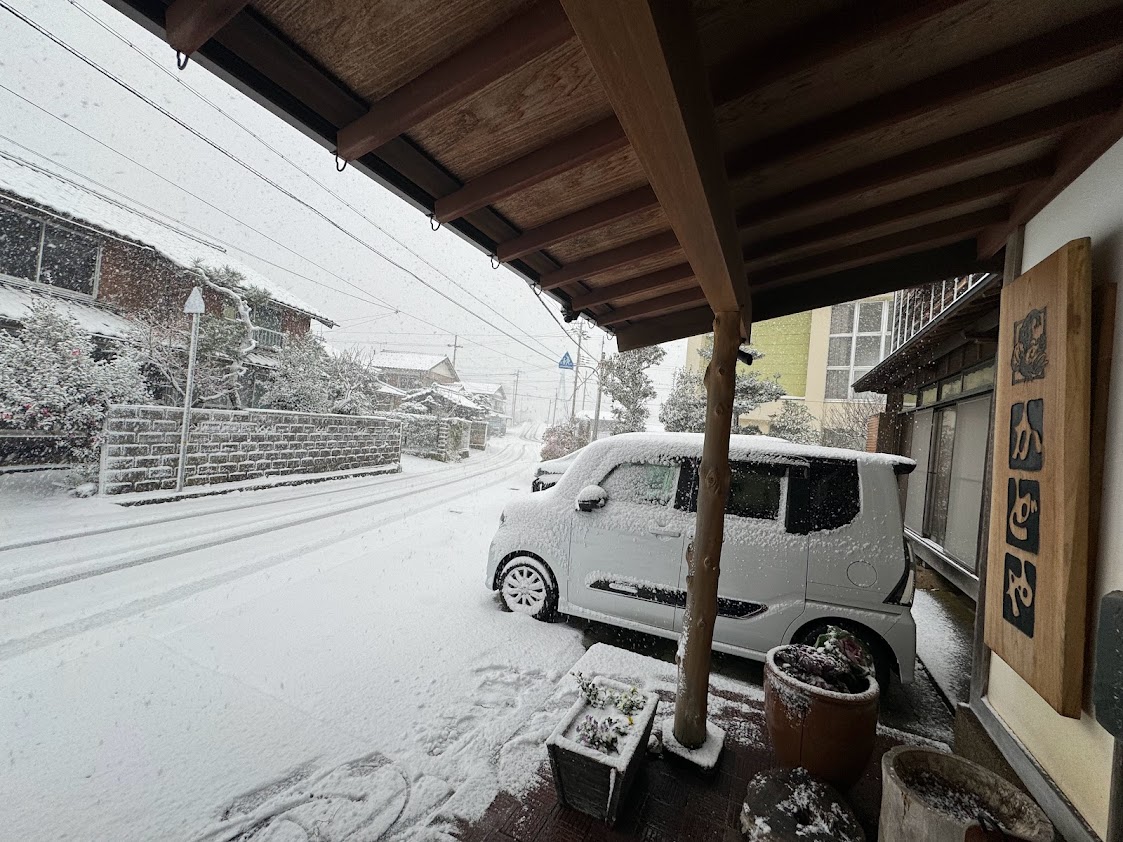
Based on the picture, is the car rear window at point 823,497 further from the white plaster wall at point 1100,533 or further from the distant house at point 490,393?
A: the distant house at point 490,393

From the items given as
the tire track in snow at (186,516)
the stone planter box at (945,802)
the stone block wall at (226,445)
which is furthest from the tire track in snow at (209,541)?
the stone planter box at (945,802)

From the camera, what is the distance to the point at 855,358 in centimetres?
1855

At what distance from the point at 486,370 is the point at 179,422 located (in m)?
38.1

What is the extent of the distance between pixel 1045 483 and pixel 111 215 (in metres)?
17.5

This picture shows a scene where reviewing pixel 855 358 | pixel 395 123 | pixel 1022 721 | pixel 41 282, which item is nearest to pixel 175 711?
pixel 395 123

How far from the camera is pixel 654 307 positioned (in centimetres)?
361

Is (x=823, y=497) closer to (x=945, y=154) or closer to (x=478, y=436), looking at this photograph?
(x=945, y=154)

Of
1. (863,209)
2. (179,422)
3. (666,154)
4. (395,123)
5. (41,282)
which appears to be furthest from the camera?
(41,282)

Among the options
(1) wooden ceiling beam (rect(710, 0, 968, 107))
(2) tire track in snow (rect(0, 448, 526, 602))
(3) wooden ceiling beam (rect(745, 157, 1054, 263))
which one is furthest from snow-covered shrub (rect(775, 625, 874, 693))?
(2) tire track in snow (rect(0, 448, 526, 602))

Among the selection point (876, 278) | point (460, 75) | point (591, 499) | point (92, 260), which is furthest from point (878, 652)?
point (92, 260)

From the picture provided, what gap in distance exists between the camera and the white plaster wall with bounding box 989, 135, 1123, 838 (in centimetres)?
150

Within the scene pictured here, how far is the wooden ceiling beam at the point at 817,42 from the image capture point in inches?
49.7

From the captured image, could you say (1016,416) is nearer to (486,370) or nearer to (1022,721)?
(1022,721)

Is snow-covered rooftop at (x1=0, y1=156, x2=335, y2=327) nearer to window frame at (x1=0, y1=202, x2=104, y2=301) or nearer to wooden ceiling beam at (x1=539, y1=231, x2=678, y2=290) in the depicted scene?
window frame at (x1=0, y1=202, x2=104, y2=301)
